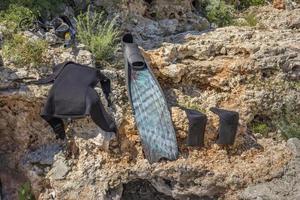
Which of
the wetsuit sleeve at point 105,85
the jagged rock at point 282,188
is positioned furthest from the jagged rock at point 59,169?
the jagged rock at point 282,188

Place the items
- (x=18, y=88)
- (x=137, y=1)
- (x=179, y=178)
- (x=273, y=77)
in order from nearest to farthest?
(x=179, y=178) < (x=18, y=88) < (x=273, y=77) < (x=137, y=1)

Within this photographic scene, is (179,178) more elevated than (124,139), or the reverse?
(124,139)

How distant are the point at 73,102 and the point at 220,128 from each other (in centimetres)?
161

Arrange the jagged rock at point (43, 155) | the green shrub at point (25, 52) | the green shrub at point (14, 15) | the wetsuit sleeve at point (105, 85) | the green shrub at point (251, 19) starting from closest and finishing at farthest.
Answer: the jagged rock at point (43, 155) → the wetsuit sleeve at point (105, 85) → the green shrub at point (25, 52) → the green shrub at point (14, 15) → the green shrub at point (251, 19)

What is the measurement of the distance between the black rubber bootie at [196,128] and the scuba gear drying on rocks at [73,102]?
32.5 inches

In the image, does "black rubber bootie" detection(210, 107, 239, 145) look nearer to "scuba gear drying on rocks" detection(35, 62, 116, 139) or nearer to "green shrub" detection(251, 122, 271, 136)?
"green shrub" detection(251, 122, 271, 136)

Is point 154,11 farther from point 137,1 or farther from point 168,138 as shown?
point 168,138

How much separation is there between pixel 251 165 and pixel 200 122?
71 centimetres

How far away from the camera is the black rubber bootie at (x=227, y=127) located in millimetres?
4570

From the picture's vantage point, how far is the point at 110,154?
14.8 ft

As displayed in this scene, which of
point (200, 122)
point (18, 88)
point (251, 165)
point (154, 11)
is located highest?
point (154, 11)

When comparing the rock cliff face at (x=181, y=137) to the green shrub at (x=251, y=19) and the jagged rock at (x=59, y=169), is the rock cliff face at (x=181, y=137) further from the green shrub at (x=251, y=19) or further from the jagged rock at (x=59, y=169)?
the green shrub at (x=251, y=19)

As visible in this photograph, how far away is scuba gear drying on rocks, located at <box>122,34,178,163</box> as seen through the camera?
457 cm

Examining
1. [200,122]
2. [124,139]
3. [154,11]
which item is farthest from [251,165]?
[154,11]
